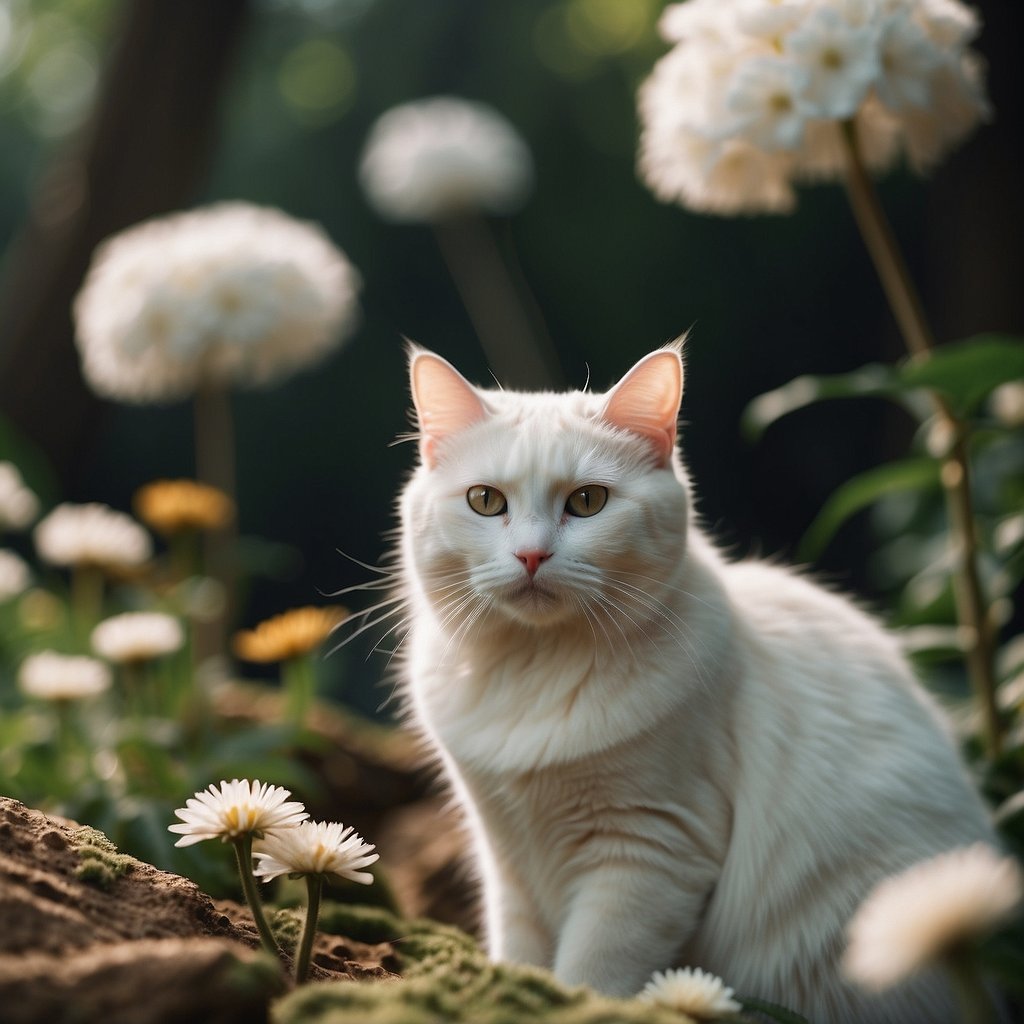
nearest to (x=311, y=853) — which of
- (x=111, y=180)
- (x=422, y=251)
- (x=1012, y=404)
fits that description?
(x=1012, y=404)

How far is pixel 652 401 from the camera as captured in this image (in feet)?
4.30

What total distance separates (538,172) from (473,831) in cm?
407

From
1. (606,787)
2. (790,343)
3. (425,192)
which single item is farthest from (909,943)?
(790,343)

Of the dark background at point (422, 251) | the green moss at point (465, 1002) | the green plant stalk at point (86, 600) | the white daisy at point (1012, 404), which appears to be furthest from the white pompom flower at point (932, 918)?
the dark background at point (422, 251)

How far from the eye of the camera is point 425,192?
3523mm

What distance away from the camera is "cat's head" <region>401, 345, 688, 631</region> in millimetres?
1226

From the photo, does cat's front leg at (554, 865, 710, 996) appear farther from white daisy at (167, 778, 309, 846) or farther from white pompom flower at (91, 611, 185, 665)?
white pompom flower at (91, 611, 185, 665)

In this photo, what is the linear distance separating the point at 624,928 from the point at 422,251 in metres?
4.37

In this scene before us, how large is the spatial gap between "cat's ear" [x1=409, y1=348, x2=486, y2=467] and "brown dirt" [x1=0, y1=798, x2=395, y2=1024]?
1.98 ft

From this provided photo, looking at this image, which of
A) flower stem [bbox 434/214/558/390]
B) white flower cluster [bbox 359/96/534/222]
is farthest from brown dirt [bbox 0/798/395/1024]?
white flower cluster [bbox 359/96/534/222]

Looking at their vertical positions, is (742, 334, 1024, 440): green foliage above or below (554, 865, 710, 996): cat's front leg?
above

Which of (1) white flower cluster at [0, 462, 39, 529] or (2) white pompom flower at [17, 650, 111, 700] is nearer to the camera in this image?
(2) white pompom flower at [17, 650, 111, 700]

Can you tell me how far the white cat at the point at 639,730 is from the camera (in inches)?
48.8

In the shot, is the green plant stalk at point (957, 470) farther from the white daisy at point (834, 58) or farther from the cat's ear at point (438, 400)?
the cat's ear at point (438, 400)
